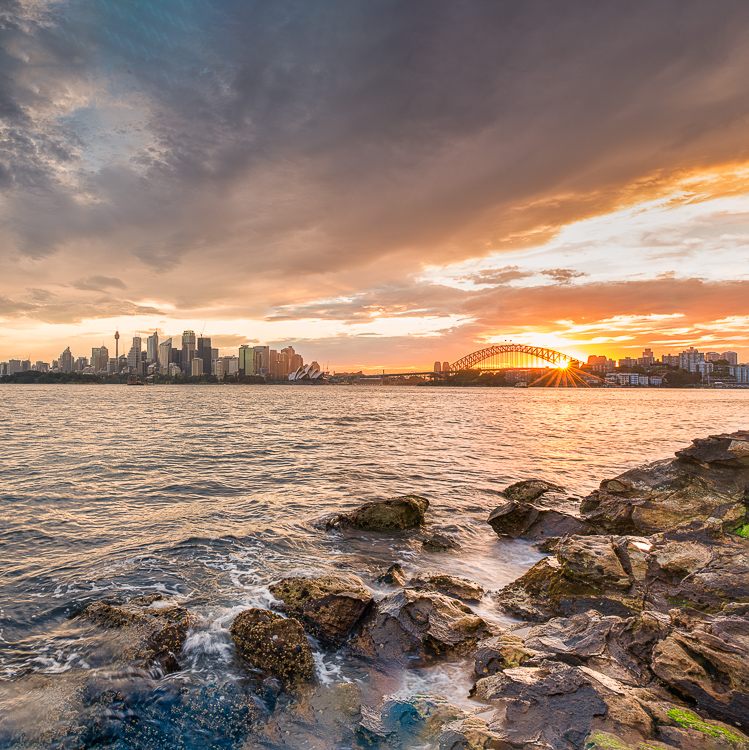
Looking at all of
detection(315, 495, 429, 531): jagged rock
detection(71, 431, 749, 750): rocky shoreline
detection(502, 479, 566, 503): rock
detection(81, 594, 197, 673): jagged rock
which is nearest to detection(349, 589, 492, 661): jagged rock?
detection(71, 431, 749, 750): rocky shoreline

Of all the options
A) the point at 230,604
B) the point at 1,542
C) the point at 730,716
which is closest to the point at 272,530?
the point at 230,604

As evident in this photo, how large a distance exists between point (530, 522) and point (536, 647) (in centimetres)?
543

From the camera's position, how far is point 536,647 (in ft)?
13.8

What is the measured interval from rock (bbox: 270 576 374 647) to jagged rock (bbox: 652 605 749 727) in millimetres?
3262

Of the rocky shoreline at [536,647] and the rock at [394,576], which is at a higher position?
the rocky shoreline at [536,647]

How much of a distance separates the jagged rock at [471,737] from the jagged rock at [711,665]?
1584 mm

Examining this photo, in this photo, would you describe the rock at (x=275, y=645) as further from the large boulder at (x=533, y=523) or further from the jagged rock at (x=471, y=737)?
the large boulder at (x=533, y=523)

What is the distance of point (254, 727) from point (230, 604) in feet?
7.47

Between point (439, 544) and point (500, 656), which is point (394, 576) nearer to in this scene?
point (439, 544)

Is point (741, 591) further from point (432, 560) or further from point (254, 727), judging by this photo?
point (254, 727)

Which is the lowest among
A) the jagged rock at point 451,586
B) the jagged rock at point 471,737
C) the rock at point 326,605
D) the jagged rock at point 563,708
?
the jagged rock at point 451,586

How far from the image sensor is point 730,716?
301cm

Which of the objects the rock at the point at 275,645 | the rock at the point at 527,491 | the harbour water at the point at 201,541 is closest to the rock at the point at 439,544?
the harbour water at the point at 201,541

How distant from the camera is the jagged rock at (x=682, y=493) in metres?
8.00
